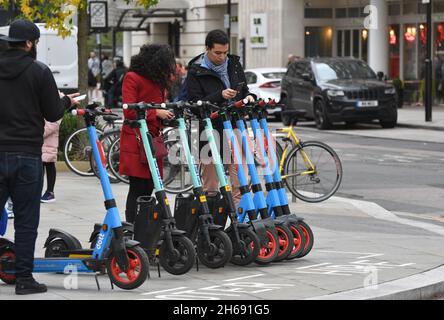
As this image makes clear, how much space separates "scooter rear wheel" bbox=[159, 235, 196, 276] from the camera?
8555 mm

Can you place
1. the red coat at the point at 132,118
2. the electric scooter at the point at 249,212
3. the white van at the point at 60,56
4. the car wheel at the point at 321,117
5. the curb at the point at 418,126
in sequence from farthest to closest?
the white van at the point at 60,56 < the car wheel at the point at 321,117 < the curb at the point at 418,126 < the red coat at the point at 132,118 < the electric scooter at the point at 249,212

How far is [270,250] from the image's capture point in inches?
364

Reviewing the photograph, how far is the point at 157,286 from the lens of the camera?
8336 millimetres

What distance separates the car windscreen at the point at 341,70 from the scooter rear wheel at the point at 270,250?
19.8 m

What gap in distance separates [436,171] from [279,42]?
88.9 feet

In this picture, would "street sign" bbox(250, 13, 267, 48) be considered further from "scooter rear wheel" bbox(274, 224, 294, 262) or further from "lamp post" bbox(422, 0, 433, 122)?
"scooter rear wheel" bbox(274, 224, 294, 262)

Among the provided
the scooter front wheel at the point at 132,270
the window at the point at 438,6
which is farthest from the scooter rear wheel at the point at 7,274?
the window at the point at 438,6

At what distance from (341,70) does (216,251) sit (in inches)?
813

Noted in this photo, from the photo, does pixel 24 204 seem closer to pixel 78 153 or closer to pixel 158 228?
pixel 158 228

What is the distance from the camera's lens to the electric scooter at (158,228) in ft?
28.1

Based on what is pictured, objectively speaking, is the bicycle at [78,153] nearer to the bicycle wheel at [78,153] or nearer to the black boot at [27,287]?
the bicycle wheel at [78,153]

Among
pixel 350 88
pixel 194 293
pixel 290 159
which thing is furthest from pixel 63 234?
pixel 350 88

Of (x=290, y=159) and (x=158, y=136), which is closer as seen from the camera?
(x=158, y=136)

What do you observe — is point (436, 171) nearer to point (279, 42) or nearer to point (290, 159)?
point (290, 159)
